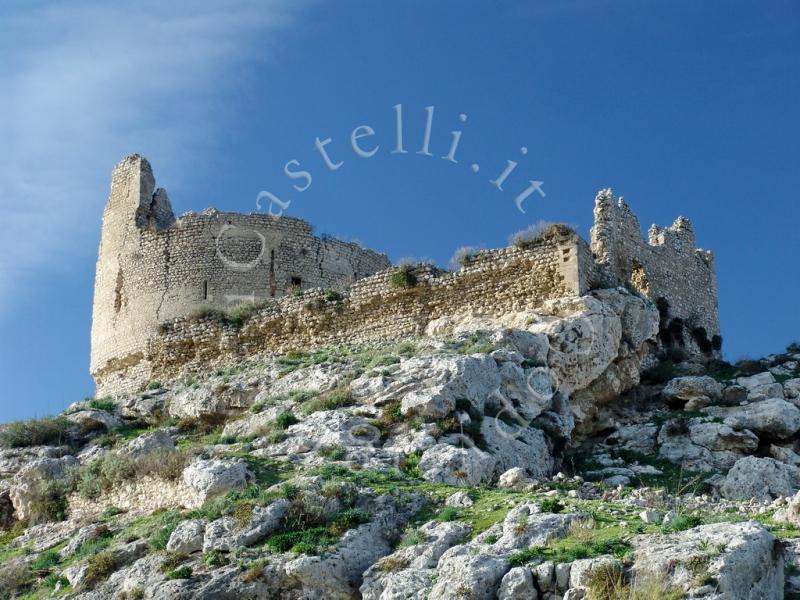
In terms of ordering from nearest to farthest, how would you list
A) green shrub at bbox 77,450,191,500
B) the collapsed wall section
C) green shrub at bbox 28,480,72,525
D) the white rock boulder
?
the white rock boulder
green shrub at bbox 77,450,191,500
green shrub at bbox 28,480,72,525
the collapsed wall section

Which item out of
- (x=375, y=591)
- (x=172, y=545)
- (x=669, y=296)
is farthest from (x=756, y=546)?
(x=669, y=296)

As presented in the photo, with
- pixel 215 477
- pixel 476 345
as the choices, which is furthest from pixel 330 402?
pixel 215 477

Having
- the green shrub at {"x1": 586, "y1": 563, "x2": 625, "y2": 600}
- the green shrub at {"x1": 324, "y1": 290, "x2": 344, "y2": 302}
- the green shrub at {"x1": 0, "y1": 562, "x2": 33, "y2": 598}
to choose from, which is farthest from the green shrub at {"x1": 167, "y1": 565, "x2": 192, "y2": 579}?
the green shrub at {"x1": 324, "y1": 290, "x2": 344, "y2": 302}

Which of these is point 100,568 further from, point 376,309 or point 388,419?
point 376,309

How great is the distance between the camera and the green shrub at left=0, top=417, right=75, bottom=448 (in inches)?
669

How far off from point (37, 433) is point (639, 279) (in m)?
10.6

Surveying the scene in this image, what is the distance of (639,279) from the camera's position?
20.9 metres

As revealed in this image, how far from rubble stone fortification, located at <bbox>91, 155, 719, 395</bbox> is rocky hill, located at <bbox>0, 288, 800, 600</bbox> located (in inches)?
24.7

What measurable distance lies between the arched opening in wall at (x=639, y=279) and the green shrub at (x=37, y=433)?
9987 millimetres

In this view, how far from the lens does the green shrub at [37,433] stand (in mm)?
17000

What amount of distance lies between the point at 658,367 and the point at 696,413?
2050 millimetres

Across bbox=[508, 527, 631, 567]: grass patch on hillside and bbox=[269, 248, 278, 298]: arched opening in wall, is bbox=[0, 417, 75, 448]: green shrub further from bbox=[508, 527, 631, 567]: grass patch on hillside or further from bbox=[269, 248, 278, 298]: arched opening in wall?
bbox=[508, 527, 631, 567]: grass patch on hillside

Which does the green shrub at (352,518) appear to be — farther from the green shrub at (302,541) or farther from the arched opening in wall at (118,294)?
the arched opening in wall at (118,294)

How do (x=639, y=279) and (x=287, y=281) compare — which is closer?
(x=639, y=279)
